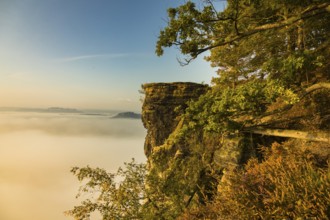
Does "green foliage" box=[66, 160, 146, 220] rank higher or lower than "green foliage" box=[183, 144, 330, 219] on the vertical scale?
lower

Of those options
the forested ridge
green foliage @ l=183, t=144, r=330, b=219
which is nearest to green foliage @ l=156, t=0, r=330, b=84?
the forested ridge

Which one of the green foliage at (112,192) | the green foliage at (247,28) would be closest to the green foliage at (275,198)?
the green foliage at (247,28)

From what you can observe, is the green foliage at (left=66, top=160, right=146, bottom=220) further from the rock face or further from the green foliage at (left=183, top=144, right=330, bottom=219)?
the rock face

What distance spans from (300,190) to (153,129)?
23.3m

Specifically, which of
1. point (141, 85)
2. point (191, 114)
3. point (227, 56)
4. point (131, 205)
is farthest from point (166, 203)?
point (141, 85)

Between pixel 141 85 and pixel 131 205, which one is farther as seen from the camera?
pixel 141 85

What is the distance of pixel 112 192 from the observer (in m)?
11.8

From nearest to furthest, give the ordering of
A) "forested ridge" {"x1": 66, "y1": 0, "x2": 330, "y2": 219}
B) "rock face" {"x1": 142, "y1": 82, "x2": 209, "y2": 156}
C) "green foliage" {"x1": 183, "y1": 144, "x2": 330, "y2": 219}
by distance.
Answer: "green foliage" {"x1": 183, "y1": 144, "x2": 330, "y2": 219} < "forested ridge" {"x1": 66, "y1": 0, "x2": 330, "y2": 219} < "rock face" {"x1": 142, "y1": 82, "x2": 209, "y2": 156}

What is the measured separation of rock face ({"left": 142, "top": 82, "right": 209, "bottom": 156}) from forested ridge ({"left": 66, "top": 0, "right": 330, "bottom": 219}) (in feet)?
Answer: 37.1

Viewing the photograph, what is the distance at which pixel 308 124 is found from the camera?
9961mm

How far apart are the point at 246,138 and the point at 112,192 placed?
7.48 meters

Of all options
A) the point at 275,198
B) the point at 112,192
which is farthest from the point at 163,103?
the point at 275,198

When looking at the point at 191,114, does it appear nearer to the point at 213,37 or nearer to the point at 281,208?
the point at 213,37

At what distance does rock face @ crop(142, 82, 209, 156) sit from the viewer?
26.8 metres
